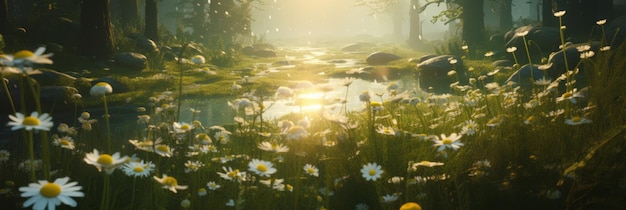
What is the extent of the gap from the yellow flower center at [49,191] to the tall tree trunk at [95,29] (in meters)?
14.9

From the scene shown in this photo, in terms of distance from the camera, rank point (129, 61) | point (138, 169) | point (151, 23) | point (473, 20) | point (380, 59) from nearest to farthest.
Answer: point (138, 169), point (129, 61), point (473, 20), point (151, 23), point (380, 59)

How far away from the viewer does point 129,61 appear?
15.4 m

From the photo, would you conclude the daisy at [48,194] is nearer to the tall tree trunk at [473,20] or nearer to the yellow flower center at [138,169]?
the yellow flower center at [138,169]

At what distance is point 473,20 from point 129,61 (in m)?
13.0

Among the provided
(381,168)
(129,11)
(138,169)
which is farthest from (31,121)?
(129,11)

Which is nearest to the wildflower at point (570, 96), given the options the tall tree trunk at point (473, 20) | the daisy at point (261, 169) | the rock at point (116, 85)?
the daisy at point (261, 169)

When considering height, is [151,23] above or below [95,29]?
above

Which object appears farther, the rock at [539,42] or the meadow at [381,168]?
the rock at [539,42]

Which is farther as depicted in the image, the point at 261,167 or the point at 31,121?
the point at 261,167

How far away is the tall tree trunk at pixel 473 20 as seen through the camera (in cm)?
2091

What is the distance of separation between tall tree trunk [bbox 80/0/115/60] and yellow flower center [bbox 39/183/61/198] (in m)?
14.9

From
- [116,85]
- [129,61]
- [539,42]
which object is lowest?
[116,85]

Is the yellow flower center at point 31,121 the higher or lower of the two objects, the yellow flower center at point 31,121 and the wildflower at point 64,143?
the higher

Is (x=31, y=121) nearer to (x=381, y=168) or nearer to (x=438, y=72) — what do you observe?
(x=381, y=168)
